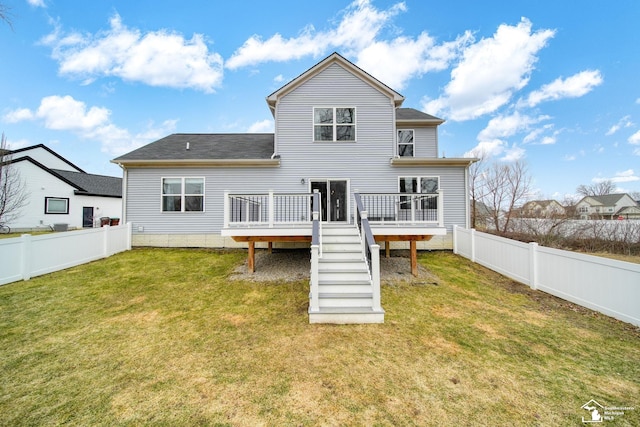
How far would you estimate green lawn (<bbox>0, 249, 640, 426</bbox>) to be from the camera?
2.72 meters

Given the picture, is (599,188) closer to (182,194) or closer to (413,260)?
(413,260)

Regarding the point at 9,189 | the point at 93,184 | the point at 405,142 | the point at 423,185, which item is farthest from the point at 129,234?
the point at 93,184

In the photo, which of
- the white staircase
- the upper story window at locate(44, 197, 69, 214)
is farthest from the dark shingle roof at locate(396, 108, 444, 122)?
the upper story window at locate(44, 197, 69, 214)

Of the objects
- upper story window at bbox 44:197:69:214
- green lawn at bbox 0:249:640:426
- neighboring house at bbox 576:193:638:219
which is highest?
neighboring house at bbox 576:193:638:219

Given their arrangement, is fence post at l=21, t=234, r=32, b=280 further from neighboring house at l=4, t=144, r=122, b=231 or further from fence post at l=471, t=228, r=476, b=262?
neighboring house at l=4, t=144, r=122, b=231

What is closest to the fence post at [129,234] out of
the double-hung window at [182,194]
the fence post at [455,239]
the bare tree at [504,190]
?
the double-hung window at [182,194]

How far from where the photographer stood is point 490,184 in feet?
69.7

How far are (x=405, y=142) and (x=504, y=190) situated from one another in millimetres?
13130

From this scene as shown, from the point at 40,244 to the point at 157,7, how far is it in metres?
12.6

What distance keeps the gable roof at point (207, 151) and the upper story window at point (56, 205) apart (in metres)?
15.3

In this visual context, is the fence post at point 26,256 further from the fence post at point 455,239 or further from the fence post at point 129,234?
the fence post at point 455,239

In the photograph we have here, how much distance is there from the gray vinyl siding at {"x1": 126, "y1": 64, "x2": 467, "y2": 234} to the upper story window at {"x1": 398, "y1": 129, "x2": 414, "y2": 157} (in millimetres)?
2396

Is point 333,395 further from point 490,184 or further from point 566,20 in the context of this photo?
point 490,184

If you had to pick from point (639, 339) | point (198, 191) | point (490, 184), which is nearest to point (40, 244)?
point (198, 191)
